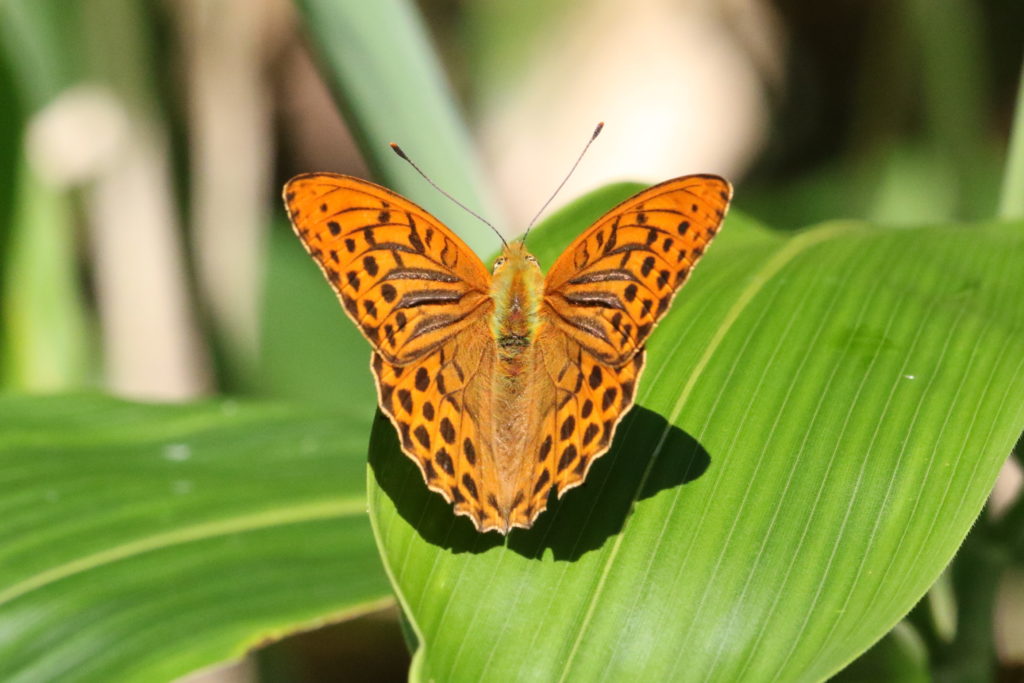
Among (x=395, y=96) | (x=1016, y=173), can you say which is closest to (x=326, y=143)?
(x=395, y=96)

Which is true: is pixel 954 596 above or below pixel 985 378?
below

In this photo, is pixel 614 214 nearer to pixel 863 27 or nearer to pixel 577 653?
pixel 577 653

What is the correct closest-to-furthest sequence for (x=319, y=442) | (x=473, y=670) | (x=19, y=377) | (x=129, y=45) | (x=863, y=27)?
(x=473, y=670) < (x=319, y=442) < (x=19, y=377) < (x=129, y=45) < (x=863, y=27)

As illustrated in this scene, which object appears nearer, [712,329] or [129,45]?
[712,329]

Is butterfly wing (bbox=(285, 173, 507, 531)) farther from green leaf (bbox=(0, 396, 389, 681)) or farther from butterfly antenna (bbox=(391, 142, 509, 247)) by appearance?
green leaf (bbox=(0, 396, 389, 681))

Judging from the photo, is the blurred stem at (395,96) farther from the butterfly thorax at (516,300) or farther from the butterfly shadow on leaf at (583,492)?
the butterfly shadow on leaf at (583,492)

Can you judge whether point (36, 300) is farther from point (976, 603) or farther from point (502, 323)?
point (976, 603)

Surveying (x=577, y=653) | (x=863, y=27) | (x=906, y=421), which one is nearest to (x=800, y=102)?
(x=863, y=27)

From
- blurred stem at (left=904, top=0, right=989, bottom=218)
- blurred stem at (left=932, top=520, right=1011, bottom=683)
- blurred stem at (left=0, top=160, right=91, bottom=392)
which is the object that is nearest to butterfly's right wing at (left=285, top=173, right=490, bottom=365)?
blurred stem at (left=932, top=520, right=1011, bottom=683)
